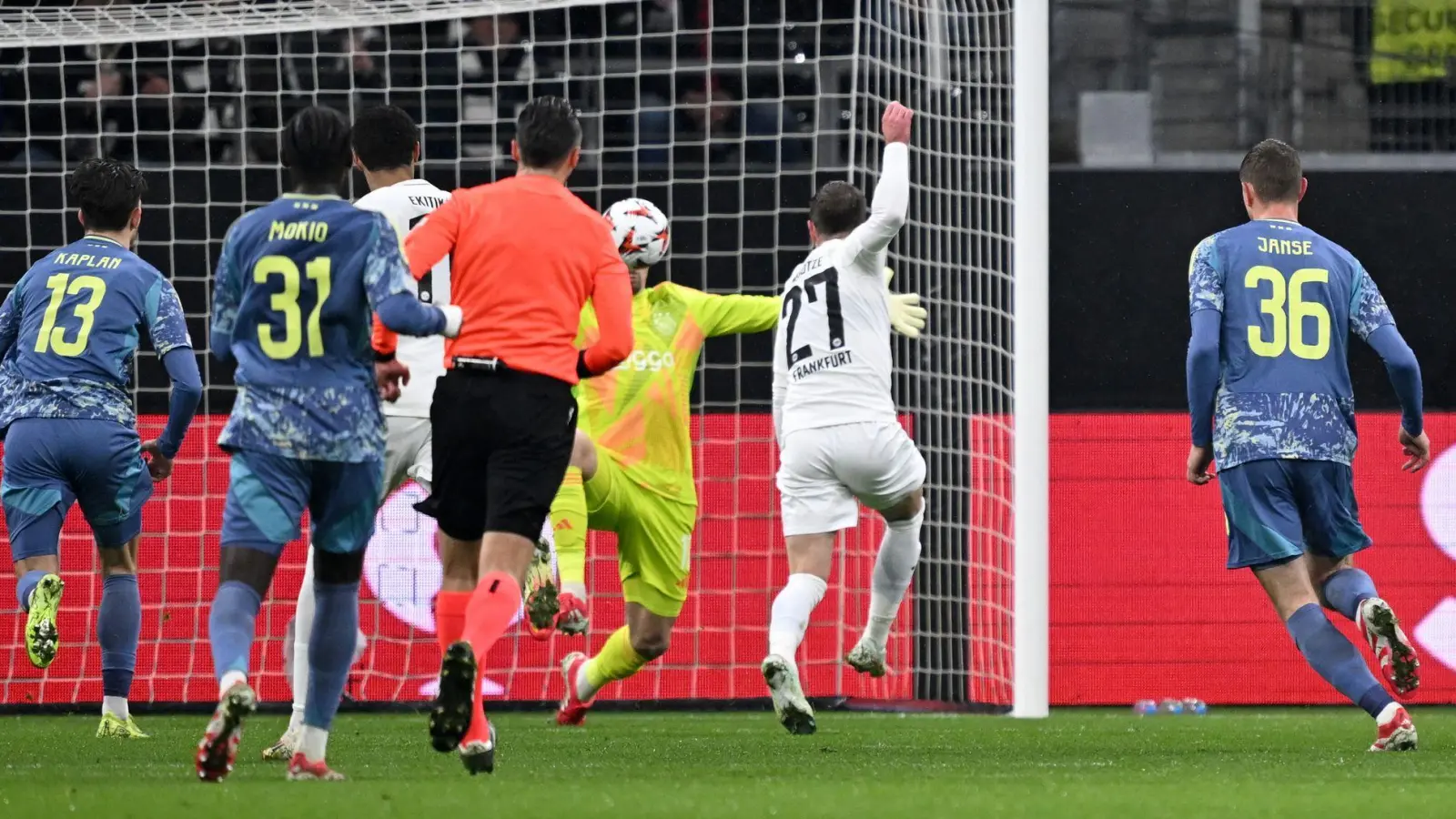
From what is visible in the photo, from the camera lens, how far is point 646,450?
7941 millimetres

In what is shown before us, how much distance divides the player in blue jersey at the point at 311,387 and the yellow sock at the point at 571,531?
8.36ft

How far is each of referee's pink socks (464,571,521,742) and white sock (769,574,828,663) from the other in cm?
191

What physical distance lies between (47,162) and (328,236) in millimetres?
6983

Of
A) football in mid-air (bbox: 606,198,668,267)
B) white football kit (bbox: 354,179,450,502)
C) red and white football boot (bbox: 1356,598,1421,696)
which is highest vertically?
football in mid-air (bbox: 606,198,668,267)

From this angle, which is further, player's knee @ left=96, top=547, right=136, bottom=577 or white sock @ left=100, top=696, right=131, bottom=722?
white sock @ left=100, top=696, right=131, bottom=722

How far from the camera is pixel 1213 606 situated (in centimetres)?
1123

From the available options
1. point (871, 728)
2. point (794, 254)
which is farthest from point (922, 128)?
point (871, 728)

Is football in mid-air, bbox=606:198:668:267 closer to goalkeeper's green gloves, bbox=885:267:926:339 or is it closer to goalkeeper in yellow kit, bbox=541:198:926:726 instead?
goalkeeper in yellow kit, bbox=541:198:926:726

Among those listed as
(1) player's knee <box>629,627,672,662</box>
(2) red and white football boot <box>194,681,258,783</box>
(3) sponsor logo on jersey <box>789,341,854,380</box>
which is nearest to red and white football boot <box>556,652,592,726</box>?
(1) player's knee <box>629,627,672,662</box>

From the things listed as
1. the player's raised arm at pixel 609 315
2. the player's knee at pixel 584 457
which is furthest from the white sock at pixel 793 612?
the player's raised arm at pixel 609 315

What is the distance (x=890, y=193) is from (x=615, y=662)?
2201mm

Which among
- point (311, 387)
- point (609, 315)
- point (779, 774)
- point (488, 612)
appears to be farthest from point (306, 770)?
point (609, 315)

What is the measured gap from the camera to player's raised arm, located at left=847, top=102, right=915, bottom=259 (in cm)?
702

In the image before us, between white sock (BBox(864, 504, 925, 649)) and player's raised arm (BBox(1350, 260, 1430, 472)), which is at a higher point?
player's raised arm (BBox(1350, 260, 1430, 472))
